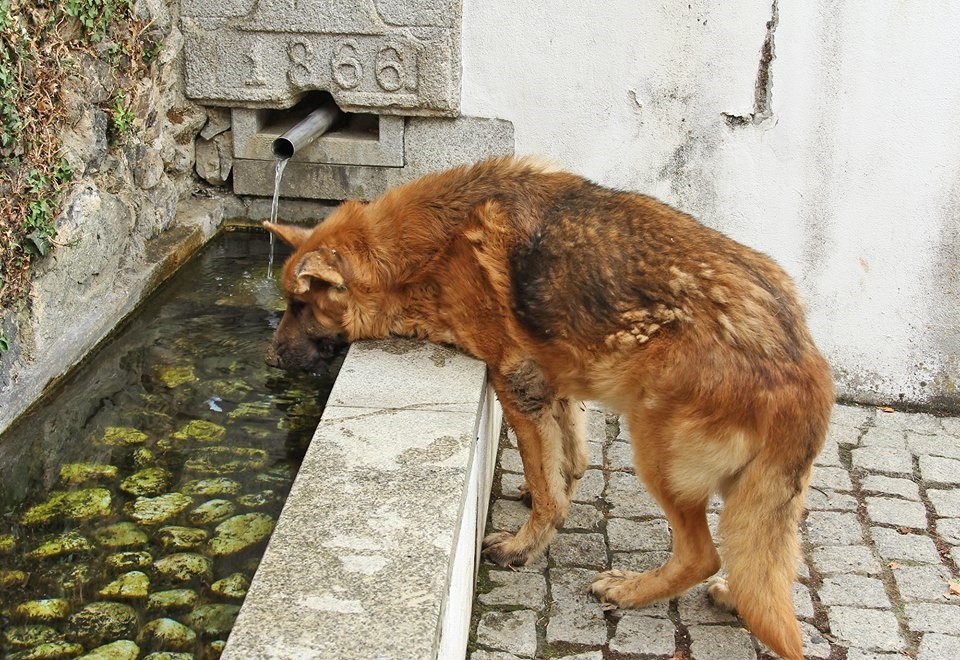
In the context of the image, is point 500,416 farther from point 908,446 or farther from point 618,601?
point 908,446

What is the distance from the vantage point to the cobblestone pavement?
425 centimetres

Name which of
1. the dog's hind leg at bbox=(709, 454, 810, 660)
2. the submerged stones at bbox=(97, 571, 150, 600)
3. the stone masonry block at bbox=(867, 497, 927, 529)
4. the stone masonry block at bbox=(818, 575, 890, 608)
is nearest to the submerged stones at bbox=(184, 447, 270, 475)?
the submerged stones at bbox=(97, 571, 150, 600)

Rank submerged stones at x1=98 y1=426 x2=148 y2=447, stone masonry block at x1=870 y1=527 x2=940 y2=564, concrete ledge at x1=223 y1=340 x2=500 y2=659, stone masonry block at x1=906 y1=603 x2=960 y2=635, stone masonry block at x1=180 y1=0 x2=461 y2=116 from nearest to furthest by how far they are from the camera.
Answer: concrete ledge at x1=223 y1=340 x2=500 y2=659, stone masonry block at x1=906 y1=603 x2=960 y2=635, stone masonry block at x1=870 y1=527 x2=940 y2=564, submerged stones at x1=98 y1=426 x2=148 y2=447, stone masonry block at x1=180 y1=0 x2=461 y2=116

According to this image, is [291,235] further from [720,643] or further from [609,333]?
[720,643]

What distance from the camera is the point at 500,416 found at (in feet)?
18.5

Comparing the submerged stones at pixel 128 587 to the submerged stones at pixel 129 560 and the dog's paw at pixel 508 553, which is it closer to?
the submerged stones at pixel 129 560

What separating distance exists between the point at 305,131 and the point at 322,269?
257 cm

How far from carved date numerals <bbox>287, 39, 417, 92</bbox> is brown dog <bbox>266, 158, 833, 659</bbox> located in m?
2.21

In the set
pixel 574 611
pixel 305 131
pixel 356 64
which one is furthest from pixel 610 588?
pixel 356 64

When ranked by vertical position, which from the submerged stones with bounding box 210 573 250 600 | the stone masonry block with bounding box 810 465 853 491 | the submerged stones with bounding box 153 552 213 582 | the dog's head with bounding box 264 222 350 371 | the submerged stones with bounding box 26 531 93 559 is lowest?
the stone masonry block with bounding box 810 465 853 491

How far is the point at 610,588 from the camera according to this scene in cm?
445

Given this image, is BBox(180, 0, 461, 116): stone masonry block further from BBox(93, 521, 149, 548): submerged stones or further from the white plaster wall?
BBox(93, 521, 149, 548): submerged stones

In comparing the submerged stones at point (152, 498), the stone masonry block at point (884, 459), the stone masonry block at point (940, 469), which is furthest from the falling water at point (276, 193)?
the stone masonry block at point (940, 469)

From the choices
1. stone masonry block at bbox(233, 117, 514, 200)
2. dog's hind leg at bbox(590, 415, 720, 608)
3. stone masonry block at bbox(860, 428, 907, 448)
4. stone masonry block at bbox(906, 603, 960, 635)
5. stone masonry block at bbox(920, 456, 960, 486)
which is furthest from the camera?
stone masonry block at bbox(233, 117, 514, 200)
